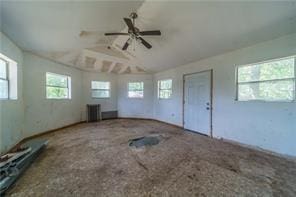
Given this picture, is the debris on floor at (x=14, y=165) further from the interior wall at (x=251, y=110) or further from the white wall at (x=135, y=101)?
the white wall at (x=135, y=101)

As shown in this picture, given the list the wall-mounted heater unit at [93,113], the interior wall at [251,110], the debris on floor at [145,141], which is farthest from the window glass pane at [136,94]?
the debris on floor at [145,141]

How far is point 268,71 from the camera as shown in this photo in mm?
3404

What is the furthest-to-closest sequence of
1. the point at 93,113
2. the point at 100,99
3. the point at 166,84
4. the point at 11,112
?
1. the point at 100,99
2. the point at 93,113
3. the point at 166,84
4. the point at 11,112

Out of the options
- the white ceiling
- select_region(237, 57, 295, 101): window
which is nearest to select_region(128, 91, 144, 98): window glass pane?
the white ceiling

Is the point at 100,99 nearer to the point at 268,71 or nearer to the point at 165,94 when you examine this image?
the point at 165,94

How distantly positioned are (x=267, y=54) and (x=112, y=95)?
6652 mm

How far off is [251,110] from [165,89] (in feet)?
12.8

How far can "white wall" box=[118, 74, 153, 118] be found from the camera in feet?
26.4

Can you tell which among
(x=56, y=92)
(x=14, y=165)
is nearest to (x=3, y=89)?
(x=14, y=165)

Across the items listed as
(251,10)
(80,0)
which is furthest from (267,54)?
(80,0)

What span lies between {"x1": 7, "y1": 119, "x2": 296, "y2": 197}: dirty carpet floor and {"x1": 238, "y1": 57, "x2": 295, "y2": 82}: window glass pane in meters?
1.68

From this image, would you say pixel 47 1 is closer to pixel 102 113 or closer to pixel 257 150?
pixel 257 150

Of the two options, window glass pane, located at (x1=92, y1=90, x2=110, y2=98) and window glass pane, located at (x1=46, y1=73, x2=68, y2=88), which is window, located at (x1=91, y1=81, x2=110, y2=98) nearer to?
window glass pane, located at (x1=92, y1=90, x2=110, y2=98)

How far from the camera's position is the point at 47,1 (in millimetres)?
2500
